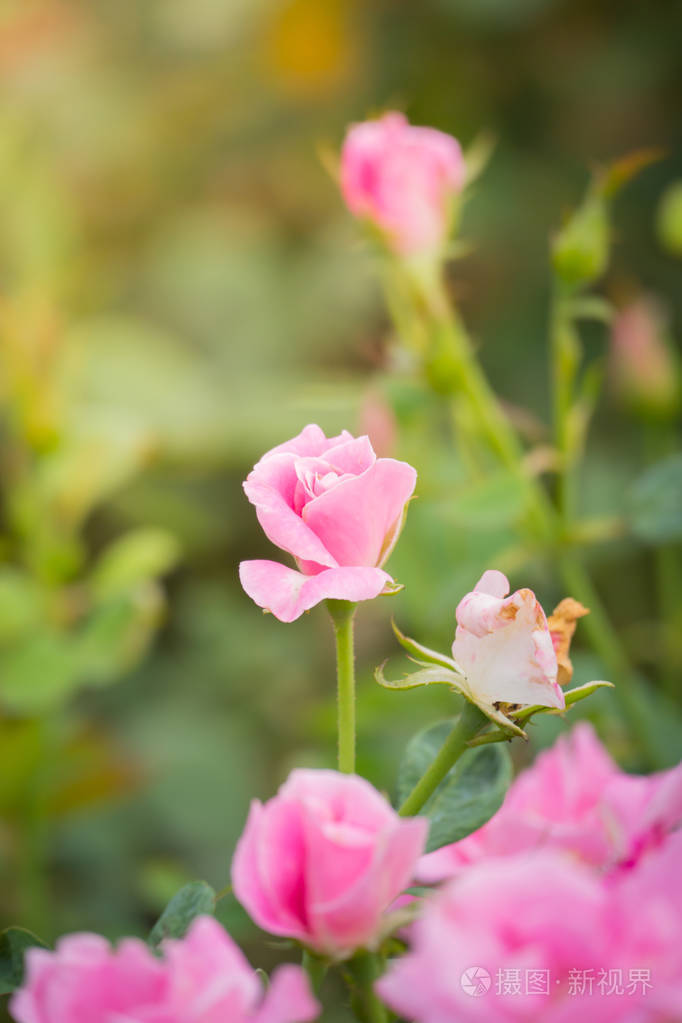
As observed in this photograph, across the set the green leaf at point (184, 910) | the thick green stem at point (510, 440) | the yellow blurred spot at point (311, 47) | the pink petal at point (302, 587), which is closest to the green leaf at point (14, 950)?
the green leaf at point (184, 910)

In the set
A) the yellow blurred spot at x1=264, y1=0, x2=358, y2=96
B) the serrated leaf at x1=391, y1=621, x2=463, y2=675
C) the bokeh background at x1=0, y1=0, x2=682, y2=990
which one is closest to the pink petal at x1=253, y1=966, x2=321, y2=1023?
the serrated leaf at x1=391, y1=621, x2=463, y2=675

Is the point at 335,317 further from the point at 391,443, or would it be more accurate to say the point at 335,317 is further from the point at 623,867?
the point at 623,867

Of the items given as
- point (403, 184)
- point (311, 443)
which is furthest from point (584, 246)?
point (311, 443)

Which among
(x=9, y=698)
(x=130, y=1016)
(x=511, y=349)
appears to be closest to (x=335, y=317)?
(x=511, y=349)

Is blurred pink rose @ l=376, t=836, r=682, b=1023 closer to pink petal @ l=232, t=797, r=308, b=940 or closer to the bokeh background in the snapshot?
pink petal @ l=232, t=797, r=308, b=940

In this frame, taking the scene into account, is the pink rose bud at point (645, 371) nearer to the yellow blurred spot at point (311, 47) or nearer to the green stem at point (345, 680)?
the green stem at point (345, 680)

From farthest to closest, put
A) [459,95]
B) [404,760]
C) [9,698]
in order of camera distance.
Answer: [459,95], [9,698], [404,760]
